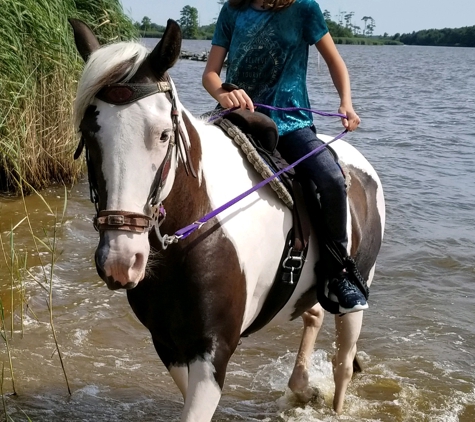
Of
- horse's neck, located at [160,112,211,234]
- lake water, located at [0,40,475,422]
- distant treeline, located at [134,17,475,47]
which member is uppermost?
distant treeline, located at [134,17,475,47]

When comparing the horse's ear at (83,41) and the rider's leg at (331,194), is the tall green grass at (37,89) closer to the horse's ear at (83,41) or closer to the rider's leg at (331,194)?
the rider's leg at (331,194)

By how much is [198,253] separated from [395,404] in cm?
241

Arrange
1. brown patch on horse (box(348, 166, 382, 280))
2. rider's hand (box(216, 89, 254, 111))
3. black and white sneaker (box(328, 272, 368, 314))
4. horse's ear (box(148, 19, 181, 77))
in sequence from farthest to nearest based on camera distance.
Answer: brown patch on horse (box(348, 166, 382, 280)), black and white sneaker (box(328, 272, 368, 314)), rider's hand (box(216, 89, 254, 111)), horse's ear (box(148, 19, 181, 77))

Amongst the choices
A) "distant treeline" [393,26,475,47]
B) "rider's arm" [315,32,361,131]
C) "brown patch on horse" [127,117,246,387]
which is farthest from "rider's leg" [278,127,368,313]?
"distant treeline" [393,26,475,47]

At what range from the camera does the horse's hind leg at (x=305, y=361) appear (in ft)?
14.2

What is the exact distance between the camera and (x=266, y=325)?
3.44 metres

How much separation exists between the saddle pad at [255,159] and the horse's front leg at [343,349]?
1152mm

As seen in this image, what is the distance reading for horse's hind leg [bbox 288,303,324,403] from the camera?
A: 4.33 metres

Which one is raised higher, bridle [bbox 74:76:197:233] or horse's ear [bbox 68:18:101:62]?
horse's ear [bbox 68:18:101:62]

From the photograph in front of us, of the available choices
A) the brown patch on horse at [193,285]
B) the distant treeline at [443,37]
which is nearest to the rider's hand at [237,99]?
the brown patch on horse at [193,285]

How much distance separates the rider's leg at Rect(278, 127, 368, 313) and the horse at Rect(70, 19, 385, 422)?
0.13 metres

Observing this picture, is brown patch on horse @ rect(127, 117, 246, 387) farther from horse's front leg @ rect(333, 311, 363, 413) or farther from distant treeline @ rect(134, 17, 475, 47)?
distant treeline @ rect(134, 17, 475, 47)

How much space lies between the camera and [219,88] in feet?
10.7

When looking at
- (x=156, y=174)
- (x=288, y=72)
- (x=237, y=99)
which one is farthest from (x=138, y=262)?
(x=288, y=72)
